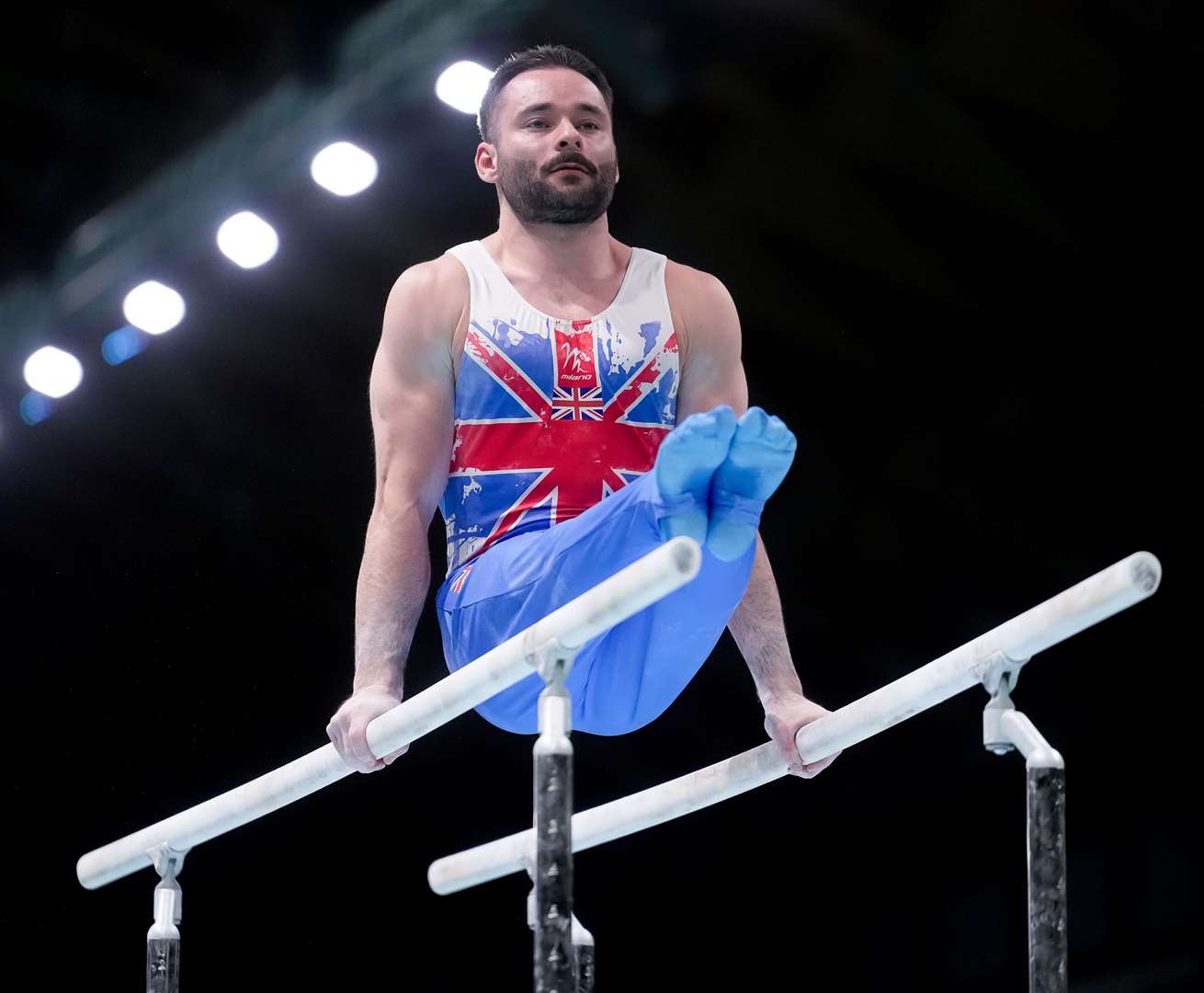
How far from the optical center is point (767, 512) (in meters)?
7.66

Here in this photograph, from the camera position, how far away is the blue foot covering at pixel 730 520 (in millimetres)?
3100

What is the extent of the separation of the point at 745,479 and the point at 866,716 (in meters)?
0.60

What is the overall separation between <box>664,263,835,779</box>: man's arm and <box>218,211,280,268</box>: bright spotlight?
2.88 metres

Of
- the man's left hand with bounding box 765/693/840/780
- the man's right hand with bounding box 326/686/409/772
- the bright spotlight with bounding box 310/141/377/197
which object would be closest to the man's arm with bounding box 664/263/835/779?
the man's left hand with bounding box 765/693/840/780

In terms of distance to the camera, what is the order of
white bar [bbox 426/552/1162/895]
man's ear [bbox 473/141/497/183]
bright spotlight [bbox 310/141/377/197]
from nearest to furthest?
white bar [bbox 426/552/1162/895]
man's ear [bbox 473/141/497/183]
bright spotlight [bbox 310/141/377/197]

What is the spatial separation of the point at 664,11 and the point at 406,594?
113 inches

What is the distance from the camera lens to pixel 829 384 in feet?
24.3

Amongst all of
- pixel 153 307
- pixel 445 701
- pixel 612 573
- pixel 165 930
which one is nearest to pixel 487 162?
pixel 612 573

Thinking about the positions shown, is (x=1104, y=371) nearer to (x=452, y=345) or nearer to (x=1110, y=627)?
(x=1110, y=627)

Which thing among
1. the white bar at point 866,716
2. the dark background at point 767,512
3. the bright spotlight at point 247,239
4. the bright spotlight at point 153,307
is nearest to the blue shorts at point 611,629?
the white bar at point 866,716

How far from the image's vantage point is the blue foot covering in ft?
10.2

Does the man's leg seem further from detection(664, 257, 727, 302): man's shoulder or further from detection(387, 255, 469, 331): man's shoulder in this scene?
detection(664, 257, 727, 302): man's shoulder

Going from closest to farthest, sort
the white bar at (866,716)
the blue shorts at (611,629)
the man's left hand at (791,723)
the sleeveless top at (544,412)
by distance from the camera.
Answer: the white bar at (866,716)
the blue shorts at (611,629)
the man's left hand at (791,723)
the sleeveless top at (544,412)

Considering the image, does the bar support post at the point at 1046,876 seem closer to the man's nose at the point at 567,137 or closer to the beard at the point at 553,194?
the beard at the point at 553,194
